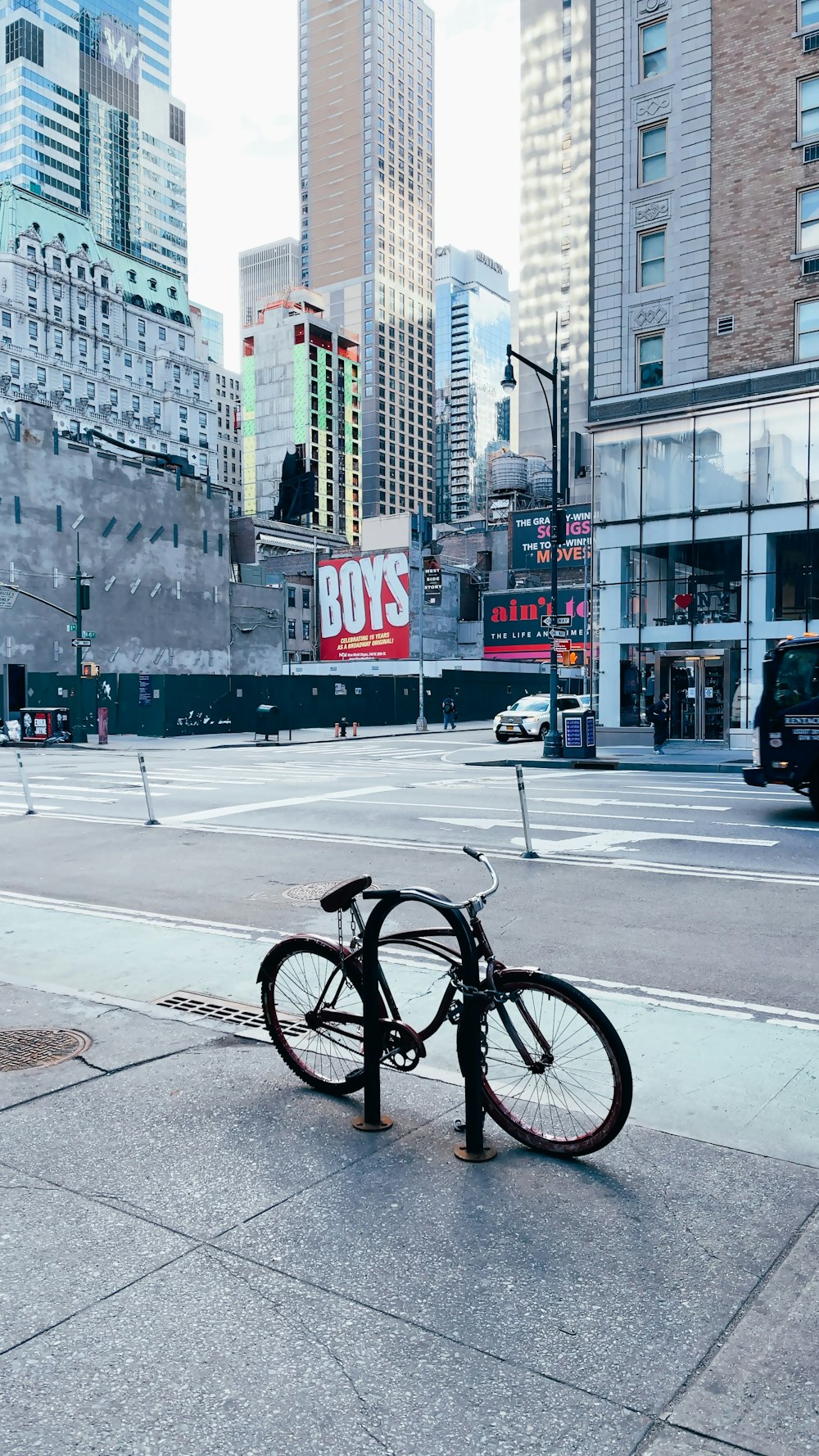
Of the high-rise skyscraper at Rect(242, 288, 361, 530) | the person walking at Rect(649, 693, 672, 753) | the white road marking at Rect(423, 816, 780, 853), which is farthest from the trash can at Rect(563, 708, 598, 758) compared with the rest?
the high-rise skyscraper at Rect(242, 288, 361, 530)

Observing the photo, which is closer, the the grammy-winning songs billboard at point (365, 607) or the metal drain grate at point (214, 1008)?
the metal drain grate at point (214, 1008)

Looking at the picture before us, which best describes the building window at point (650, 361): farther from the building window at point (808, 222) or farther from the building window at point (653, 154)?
the building window at point (653, 154)

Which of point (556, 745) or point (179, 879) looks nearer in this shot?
point (179, 879)

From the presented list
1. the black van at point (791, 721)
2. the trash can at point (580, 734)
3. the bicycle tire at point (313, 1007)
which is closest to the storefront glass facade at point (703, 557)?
the trash can at point (580, 734)

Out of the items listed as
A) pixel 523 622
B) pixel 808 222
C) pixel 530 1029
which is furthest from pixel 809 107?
pixel 523 622

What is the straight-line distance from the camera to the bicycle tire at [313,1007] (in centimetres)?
494

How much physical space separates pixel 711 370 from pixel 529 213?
5269 inches

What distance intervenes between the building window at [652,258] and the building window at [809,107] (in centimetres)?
468

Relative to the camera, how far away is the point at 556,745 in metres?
27.2

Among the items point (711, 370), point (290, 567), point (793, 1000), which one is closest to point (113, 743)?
point (711, 370)

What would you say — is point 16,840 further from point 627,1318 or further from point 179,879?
point 627,1318

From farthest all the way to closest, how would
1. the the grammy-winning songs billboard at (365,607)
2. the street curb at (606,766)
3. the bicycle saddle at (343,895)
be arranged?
the the grammy-winning songs billboard at (365,607), the street curb at (606,766), the bicycle saddle at (343,895)

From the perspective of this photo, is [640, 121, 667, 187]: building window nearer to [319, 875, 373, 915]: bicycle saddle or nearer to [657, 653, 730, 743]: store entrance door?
[657, 653, 730, 743]: store entrance door

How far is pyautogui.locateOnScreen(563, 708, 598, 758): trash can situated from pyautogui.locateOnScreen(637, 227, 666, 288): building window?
15.5 metres
